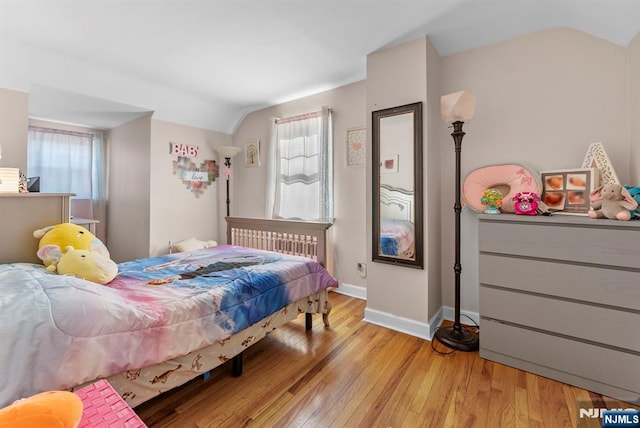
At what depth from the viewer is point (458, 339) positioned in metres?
2.09

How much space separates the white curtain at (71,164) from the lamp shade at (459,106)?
16.5 ft

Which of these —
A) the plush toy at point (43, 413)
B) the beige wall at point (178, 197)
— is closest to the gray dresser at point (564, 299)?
the plush toy at point (43, 413)

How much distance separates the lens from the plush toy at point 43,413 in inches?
26.1

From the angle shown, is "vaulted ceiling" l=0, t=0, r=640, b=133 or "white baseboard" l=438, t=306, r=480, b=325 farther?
"white baseboard" l=438, t=306, r=480, b=325

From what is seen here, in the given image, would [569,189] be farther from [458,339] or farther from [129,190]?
[129,190]

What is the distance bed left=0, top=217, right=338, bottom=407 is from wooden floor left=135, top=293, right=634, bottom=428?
0.21 metres

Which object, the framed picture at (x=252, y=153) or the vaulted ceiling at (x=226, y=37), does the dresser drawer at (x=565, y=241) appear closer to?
the vaulted ceiling at (x=226, y=37)

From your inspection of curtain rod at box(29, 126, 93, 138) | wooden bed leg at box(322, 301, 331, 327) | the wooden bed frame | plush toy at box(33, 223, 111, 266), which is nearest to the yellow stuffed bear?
plush toy at box(33, 223, 111, 266)

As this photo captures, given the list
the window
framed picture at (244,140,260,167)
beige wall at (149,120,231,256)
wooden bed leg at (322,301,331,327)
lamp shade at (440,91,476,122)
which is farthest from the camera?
framed picture at (244,140,260,167)

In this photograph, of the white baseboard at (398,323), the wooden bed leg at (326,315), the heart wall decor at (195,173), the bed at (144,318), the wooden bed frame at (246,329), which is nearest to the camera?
the bed at (144,318)

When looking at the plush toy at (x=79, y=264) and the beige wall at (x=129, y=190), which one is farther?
the beige wall at (x=129, y=190)

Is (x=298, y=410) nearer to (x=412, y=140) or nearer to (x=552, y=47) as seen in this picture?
(x=412, y=140)

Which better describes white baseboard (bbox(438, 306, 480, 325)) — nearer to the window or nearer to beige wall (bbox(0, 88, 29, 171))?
the window

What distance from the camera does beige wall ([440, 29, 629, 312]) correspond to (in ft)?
6.22
